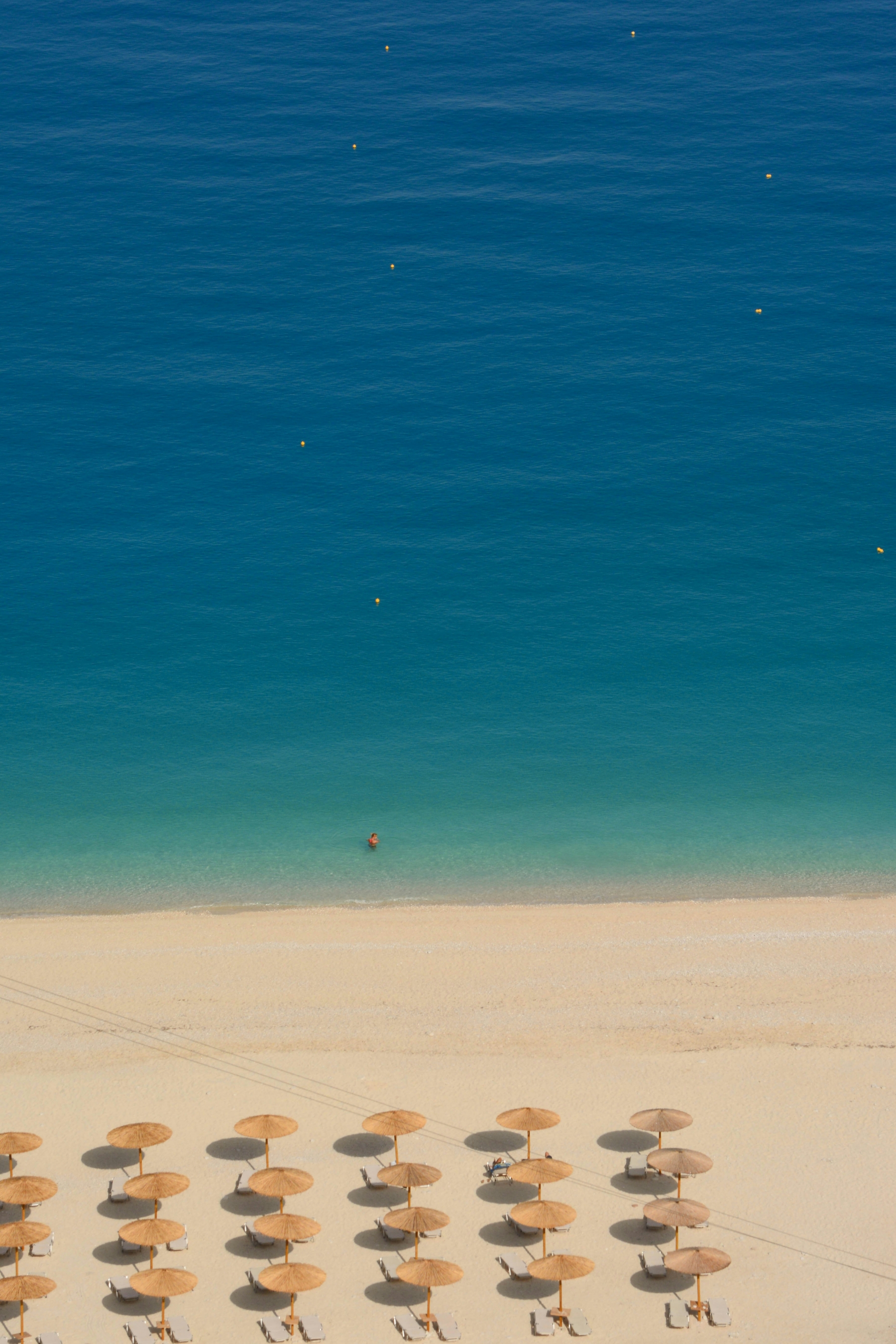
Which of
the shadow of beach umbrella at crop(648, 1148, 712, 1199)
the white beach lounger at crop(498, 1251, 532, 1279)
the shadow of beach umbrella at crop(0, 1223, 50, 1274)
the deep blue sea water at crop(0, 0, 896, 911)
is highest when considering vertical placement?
the deep blue sea water at crop(0, 0, 896, 911)

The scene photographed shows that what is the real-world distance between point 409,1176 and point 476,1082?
4.73 meters

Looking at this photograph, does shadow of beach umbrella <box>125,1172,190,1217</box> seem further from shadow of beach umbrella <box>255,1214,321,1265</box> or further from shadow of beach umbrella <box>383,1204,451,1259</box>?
shadow of beach umbrella <box>383,1204,451,1259</box>

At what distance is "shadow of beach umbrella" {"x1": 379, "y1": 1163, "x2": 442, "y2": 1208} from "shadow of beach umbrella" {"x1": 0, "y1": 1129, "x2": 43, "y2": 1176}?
22.9ft

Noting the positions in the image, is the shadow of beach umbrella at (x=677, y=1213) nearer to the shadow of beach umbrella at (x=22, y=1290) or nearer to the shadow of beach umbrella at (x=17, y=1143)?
the shadow of beach umbrella at (x=22, y=1290)

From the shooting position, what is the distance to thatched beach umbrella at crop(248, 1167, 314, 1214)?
100 feet

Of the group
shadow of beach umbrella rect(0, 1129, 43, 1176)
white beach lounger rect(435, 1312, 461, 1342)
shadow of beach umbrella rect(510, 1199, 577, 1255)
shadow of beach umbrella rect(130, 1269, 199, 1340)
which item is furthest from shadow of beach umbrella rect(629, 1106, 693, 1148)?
shadow of beach umbrella rect(0, 1129, 43, 1176)

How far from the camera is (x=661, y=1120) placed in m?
32.4

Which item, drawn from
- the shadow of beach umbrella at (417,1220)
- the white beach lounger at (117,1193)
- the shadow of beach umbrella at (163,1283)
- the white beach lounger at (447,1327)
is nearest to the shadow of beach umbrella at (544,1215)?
the shadow of beach umbrella at (417,1220)

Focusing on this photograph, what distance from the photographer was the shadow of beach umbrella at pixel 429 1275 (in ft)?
93.0

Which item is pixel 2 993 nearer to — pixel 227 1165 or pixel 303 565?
pixel 227 1165

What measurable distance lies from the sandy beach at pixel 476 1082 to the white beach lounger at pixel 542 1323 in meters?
0.40

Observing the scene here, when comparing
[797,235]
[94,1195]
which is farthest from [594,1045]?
[797,235]

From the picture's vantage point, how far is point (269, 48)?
83.8 metres

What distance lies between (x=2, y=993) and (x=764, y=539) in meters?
35.1
